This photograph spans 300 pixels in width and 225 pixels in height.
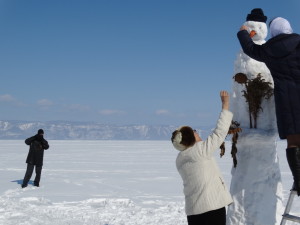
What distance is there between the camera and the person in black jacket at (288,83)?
10.6 ft

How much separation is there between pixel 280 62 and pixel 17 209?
606 centimetres

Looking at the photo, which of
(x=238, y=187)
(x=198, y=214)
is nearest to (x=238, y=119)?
(x=238, y=187)

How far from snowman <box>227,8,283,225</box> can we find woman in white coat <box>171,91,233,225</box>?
770 mm

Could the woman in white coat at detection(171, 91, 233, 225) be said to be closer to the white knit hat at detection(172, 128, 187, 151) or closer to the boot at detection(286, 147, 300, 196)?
the white knit hat at detection(172, 128, 187, 151)

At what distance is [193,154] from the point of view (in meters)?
3.25

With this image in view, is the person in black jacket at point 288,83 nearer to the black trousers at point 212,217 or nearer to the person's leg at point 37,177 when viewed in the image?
the black trousers at point 212,217

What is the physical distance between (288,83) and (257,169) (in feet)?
3.42

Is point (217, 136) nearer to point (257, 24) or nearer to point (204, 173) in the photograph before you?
point (204, 173)

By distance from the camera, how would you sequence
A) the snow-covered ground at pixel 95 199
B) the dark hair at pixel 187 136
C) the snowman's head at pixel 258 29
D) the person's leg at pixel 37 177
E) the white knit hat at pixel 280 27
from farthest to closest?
the person's leg at pixel 37 177, the snow-covered ground at pixel 95 199, the snowman's head at pixel 258 29, the white knit hat at pixel 280 27, the dark hair at pixel 187 136

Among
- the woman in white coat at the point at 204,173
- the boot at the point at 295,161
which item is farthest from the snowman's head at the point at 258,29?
the boot at the point at 295,161

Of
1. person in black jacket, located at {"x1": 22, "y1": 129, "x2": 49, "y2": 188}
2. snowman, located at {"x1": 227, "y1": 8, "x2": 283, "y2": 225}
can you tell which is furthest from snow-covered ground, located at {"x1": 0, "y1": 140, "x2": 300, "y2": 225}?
snowman, located at {"x1": 227, "y1": 8, "x2": 283, "y2": 225}

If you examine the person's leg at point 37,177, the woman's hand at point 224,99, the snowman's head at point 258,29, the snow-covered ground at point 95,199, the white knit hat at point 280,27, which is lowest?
the snow-covered ground at point 95,199

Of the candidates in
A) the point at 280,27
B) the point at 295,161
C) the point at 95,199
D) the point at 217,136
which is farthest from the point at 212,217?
the point at 95,199

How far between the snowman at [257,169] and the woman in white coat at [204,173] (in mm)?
770
